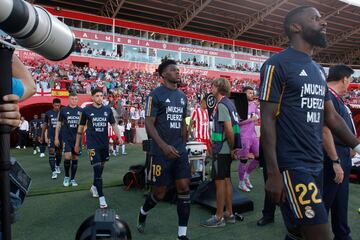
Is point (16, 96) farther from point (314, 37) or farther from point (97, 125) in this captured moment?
point (97, 125)

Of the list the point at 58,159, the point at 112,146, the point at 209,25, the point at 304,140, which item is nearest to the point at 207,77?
the point at 209,25

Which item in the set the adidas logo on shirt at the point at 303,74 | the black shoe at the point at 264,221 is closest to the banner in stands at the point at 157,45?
the black shoe at the point at 264,221

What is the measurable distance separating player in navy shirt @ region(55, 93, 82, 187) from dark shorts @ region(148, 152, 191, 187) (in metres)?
3.50

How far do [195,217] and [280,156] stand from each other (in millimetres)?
2830

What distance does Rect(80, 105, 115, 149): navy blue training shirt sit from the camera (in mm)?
5582

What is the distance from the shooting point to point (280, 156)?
7.30 feet

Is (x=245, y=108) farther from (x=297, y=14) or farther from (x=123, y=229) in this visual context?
(x=123, y=229)

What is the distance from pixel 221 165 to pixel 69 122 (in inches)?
162

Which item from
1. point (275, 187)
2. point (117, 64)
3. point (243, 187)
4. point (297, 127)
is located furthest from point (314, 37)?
point (117, 64)

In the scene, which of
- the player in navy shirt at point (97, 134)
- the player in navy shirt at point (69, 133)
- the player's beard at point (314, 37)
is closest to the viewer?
the player's beard at point (314, 37)

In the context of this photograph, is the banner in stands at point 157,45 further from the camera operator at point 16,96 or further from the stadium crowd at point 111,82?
the camera operator at point 16,96

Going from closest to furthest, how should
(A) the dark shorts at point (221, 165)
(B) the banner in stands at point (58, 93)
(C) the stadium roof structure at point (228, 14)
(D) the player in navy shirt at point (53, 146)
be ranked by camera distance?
(A) the dark shorts at point (221, 165) < (D) the player in navy shirt at point (53, 146) < (B) the banner in stands at point (58, 93) < (C) the stadium roof structure at point (228, 14)

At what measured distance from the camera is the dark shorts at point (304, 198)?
6.89ft

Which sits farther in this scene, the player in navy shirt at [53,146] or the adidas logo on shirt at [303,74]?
the player in navy shirt at [53,146]
